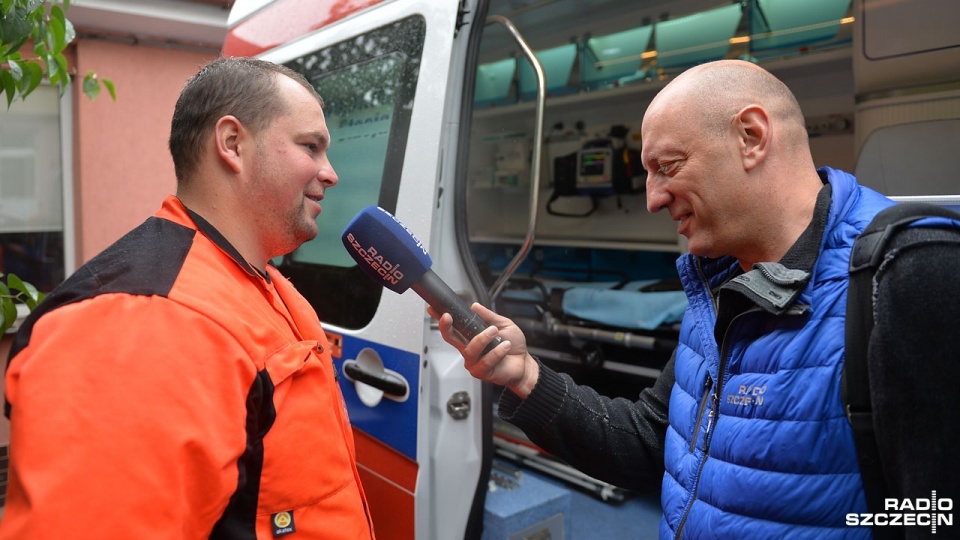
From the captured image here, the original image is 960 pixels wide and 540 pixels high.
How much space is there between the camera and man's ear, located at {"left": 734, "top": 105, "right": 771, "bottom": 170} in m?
1.20

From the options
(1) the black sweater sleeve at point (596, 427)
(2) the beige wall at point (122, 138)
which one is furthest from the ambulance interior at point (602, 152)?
(2) the beige wall at point (122, 138)

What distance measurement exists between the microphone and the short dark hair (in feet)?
0.94

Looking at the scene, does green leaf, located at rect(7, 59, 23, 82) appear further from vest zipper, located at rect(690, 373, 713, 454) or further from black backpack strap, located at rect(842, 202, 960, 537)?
black backpack strap, located at rect(842, 202, 960, 537)

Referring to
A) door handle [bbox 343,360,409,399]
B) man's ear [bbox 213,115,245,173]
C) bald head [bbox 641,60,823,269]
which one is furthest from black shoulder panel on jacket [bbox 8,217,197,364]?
door handle [bbox 343,360,409,399]

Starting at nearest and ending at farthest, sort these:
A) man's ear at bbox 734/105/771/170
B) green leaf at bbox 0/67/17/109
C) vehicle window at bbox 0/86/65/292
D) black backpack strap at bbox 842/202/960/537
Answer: black backpack strap at bbox 842/202/960/537, man's ear at bbox 734/105/771/170, green leaf at bbox 0/67/17/109, vehicle window at bbox 0/86/65/292

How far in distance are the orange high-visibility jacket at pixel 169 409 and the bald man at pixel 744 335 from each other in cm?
39

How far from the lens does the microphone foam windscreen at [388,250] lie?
1.41 meters

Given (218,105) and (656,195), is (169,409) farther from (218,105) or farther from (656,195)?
(656,195)

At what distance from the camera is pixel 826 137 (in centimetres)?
455

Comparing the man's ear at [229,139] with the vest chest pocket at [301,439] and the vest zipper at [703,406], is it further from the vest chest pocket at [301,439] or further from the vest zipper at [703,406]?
the vest zipper at [703,406]

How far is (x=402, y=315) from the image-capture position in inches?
81.1

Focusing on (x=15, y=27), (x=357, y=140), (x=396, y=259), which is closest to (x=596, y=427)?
(x=396, y=259)

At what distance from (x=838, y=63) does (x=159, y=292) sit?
450cm

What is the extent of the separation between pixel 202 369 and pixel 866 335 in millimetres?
993
